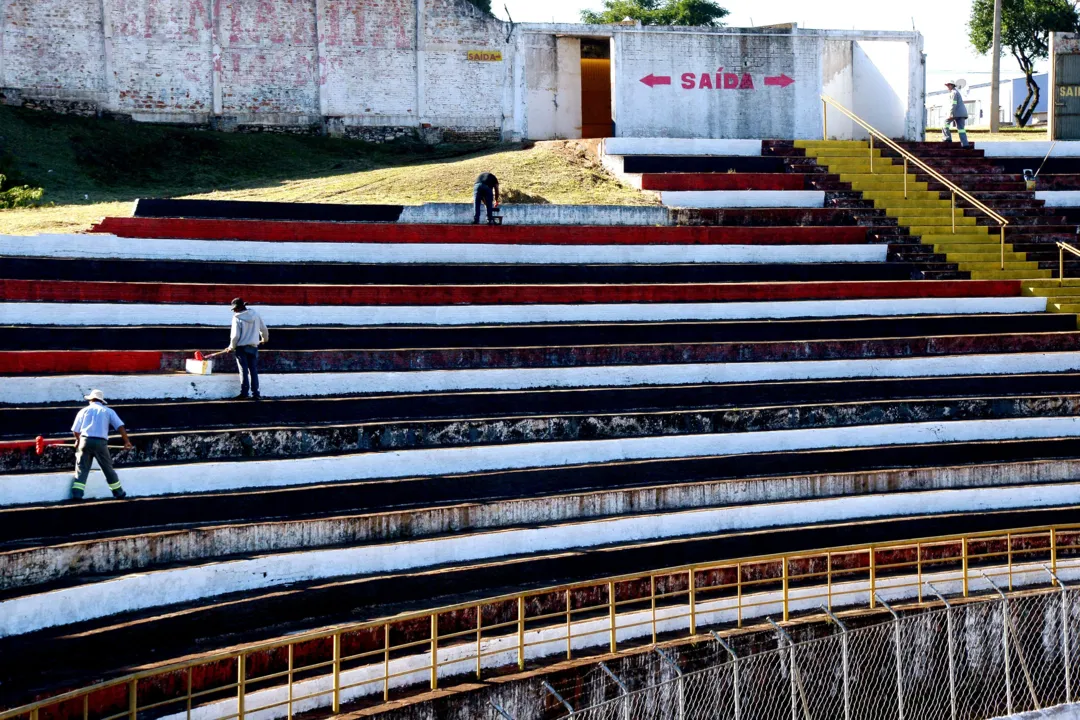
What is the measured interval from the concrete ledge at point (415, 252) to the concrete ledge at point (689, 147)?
14.3ft

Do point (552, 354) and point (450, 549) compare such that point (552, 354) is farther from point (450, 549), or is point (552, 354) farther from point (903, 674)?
point (903, 674)

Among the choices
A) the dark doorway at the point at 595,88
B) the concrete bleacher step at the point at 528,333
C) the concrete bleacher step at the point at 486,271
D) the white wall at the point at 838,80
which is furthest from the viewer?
the white wall at the point at 838,80

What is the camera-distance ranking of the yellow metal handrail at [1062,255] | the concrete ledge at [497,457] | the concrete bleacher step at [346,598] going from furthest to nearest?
the yellow metal handrail at [1062,255] < the concrete ledge at [497,457] < the concrete bleacher step at [346,598]

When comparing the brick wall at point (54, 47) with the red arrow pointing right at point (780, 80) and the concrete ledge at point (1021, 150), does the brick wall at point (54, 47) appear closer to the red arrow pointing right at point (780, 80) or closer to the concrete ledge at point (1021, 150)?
the red arrow pointing right at point (780, 80)

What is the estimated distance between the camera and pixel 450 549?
12.2 metres

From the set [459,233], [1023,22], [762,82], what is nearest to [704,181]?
[459,233]

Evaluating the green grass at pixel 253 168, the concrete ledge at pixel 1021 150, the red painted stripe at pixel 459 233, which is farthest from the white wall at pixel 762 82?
the red painted stripe at pixel 459 233

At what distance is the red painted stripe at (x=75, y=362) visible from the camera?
1372 cm

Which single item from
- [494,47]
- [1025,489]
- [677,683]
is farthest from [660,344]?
[494,47]

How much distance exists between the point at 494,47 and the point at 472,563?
16.3 metres

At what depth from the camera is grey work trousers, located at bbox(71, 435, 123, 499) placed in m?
11.5

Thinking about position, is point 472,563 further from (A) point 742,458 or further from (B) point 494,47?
(B) point 494,47

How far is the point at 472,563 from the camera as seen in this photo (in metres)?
12.2

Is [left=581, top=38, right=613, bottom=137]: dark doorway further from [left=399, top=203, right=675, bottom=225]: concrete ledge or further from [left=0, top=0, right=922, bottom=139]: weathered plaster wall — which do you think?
[left=399, top=203, right=675, bottom=225]: concrete ledge
